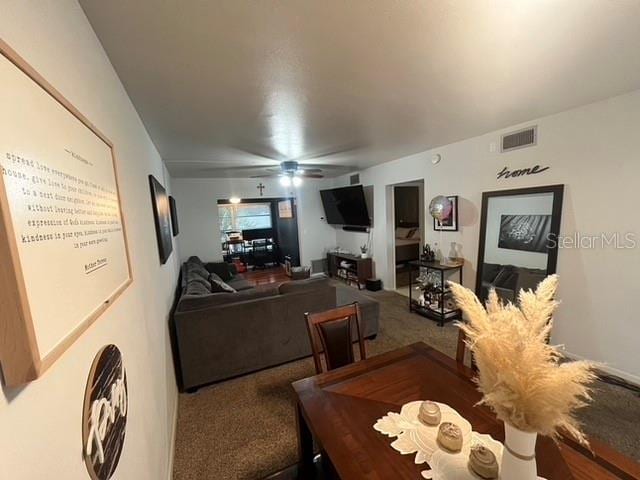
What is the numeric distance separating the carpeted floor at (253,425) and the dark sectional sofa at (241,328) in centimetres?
16

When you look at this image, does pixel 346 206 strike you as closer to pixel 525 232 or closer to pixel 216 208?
pixel 216 208

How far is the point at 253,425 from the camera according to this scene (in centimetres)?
203

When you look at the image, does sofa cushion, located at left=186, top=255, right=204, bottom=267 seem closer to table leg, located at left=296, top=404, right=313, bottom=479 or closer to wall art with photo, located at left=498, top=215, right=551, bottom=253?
table leg, located at left=296, top=404, right=313, bottom=479

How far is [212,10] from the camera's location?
1.11 meters

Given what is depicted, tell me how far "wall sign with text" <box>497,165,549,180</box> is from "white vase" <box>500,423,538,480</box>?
9.57ft

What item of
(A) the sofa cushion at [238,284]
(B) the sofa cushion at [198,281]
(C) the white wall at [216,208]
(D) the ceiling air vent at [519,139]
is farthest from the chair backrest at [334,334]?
(C) the white wall at [216,208]

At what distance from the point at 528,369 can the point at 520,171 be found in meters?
2.97

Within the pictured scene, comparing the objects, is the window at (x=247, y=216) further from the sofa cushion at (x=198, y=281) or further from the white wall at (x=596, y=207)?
the white wall at (x=596, y=207)

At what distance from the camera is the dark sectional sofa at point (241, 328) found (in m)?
2.40

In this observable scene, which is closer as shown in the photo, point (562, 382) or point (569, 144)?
point (562, 382)

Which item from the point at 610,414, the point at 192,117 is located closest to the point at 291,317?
the point at 192,117

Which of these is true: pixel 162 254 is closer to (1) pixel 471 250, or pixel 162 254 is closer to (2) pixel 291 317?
(2) pixel 291 317

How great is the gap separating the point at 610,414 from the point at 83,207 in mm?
3356

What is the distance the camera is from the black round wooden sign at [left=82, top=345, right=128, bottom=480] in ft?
2.25
